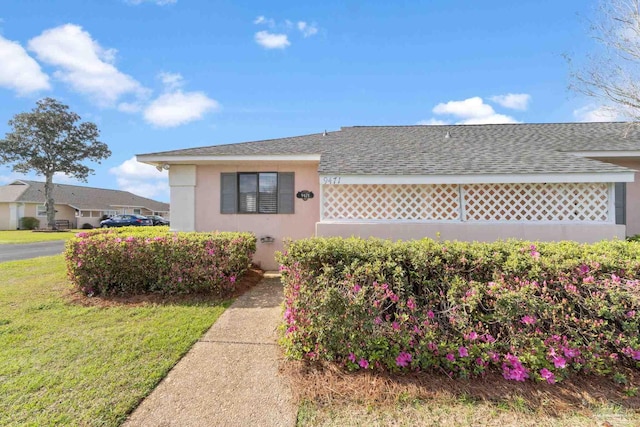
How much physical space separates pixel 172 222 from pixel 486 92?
11748 millimetres

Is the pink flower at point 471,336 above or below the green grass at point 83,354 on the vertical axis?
above

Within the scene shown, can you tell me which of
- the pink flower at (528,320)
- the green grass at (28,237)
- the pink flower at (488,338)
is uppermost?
the pink flower at (528,320)

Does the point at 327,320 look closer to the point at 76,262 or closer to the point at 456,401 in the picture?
the point at 456,401

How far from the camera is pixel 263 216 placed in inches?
294

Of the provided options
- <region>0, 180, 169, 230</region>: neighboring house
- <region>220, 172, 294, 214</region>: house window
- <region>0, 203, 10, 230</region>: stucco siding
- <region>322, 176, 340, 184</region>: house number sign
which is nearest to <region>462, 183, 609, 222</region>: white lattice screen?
<region>322, 176, 340, 184</region>: house number sign

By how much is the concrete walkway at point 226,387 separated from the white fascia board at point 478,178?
328 centimetres

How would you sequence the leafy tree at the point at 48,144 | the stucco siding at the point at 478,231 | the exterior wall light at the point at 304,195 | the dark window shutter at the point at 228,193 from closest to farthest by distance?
the stucco siding at the point at 478,231, the exterior wall light at the point at 304,195, the dark window shutter at the point at 228,193, the leafy tree at the point at 48,144

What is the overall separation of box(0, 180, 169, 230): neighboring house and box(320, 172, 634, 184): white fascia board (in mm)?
37921

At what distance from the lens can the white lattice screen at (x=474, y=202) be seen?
225 inches

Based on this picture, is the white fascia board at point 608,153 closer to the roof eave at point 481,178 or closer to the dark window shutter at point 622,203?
the dark window shutter at point 622,203

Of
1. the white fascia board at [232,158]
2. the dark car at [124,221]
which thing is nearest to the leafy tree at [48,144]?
the dark car at [124,221]

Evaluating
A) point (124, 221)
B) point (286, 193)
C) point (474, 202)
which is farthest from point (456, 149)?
point (124, 221)

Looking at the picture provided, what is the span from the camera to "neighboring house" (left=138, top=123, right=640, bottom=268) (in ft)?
18.5

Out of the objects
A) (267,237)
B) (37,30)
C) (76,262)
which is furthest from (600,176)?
(37,30)
